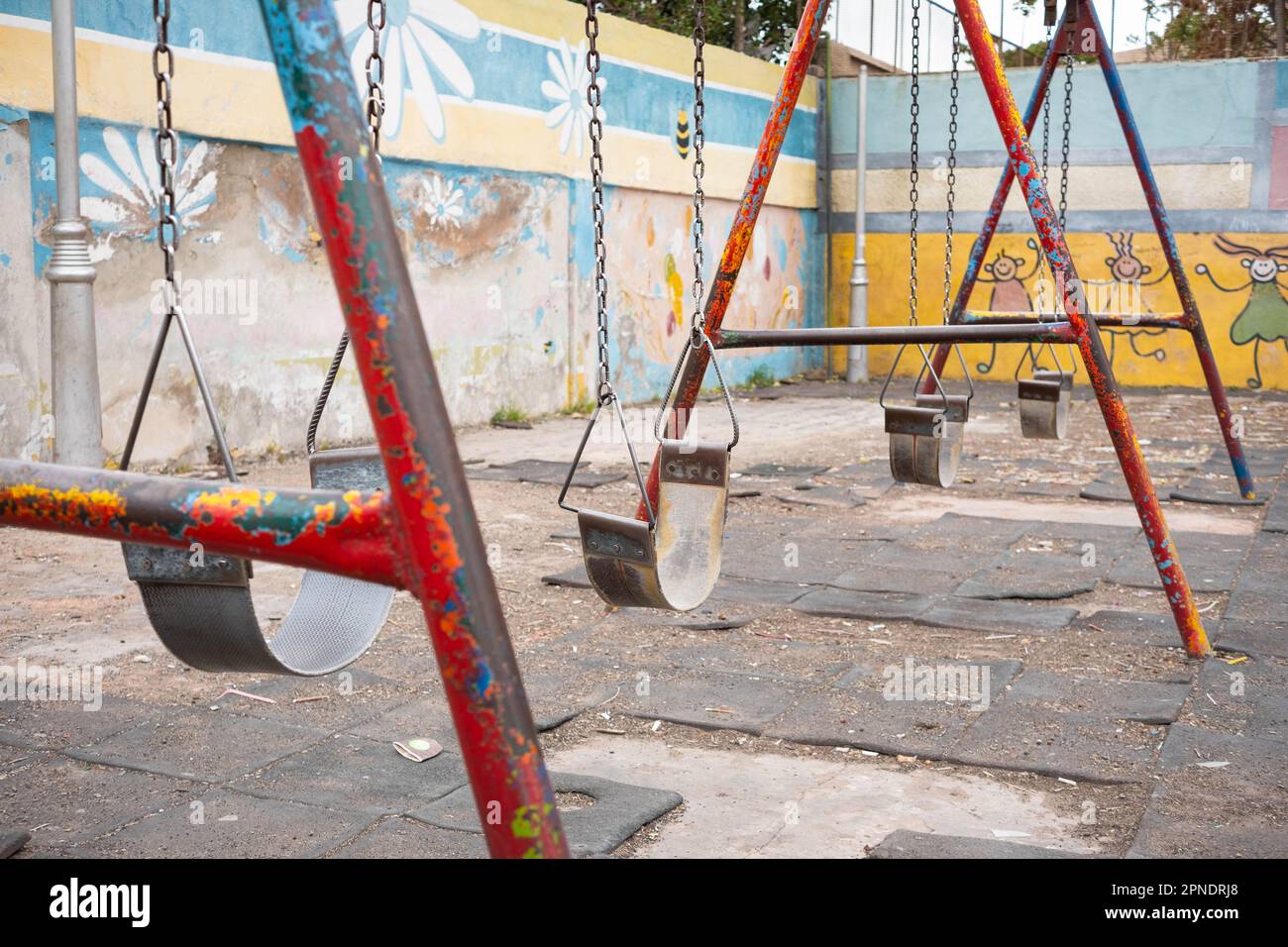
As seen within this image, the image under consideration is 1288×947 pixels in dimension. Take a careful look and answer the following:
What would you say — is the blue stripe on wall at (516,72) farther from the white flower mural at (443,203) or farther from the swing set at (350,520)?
the swing set at (350,520)

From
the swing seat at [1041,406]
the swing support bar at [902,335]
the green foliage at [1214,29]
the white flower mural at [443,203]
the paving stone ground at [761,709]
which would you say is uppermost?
the green foliage at [1214,29]

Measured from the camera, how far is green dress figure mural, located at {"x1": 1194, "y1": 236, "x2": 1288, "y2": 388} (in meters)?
13.7

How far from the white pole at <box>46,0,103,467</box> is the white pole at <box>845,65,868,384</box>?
979 cm

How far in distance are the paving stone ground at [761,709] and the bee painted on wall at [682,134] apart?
733 centimetres

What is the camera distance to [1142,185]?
6.16m

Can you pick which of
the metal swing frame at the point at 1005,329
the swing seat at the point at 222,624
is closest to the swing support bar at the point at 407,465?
the swing seat at the point at 222,624

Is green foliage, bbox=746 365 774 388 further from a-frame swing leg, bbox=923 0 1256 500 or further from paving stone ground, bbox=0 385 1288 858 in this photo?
paving stone ground, bbox=0 385 1288 858

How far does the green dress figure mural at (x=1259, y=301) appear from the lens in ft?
45.1

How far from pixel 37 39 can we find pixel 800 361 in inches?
401

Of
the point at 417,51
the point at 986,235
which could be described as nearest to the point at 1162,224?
the point at 986,235

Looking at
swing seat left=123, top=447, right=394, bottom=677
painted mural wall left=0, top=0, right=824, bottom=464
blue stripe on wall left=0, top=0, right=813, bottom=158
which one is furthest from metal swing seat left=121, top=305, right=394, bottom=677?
painted mural wall left=0, top=0, right=824, bottom=464

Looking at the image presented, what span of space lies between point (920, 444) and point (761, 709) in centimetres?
182

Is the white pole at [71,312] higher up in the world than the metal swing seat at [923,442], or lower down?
higher up

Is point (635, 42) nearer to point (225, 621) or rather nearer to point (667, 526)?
point (667, 526)
